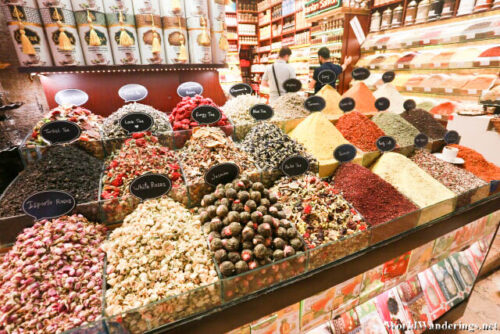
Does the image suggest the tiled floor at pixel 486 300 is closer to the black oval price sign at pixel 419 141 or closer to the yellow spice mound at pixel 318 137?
the black oval price sign at pixel 419 141

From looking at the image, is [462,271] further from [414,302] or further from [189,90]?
[189,90]

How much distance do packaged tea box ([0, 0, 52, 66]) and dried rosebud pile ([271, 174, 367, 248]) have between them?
1621mm

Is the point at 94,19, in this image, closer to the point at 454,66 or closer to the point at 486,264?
the point at 486,264

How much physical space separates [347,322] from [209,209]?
0.95 meters

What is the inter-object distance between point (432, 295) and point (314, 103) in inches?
54.0

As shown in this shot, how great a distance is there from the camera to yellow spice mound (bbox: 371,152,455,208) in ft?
4.00

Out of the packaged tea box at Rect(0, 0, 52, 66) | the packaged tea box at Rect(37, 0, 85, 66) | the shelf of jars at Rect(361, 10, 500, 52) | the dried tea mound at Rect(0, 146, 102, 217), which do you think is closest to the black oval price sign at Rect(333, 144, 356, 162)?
the dried tea mound at Rect(0, 146, 102, 217)

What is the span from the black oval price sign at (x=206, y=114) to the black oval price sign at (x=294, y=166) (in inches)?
19.9

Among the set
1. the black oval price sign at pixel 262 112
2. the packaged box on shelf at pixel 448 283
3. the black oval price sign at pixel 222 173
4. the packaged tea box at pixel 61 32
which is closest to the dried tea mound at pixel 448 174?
the packaged box on shelf at pixel 448 283

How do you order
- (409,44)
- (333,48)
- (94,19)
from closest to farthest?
(94,19) < (409,44) < (333,48)

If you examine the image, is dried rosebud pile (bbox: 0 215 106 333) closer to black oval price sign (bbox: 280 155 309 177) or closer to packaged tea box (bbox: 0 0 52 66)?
black oval price sign (bbox: 280 155 309 177)

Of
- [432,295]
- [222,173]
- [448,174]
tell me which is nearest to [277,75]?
[448,174]

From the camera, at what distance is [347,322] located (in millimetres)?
1302

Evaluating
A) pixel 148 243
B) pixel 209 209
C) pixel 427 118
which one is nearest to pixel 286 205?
pixel 209 209
